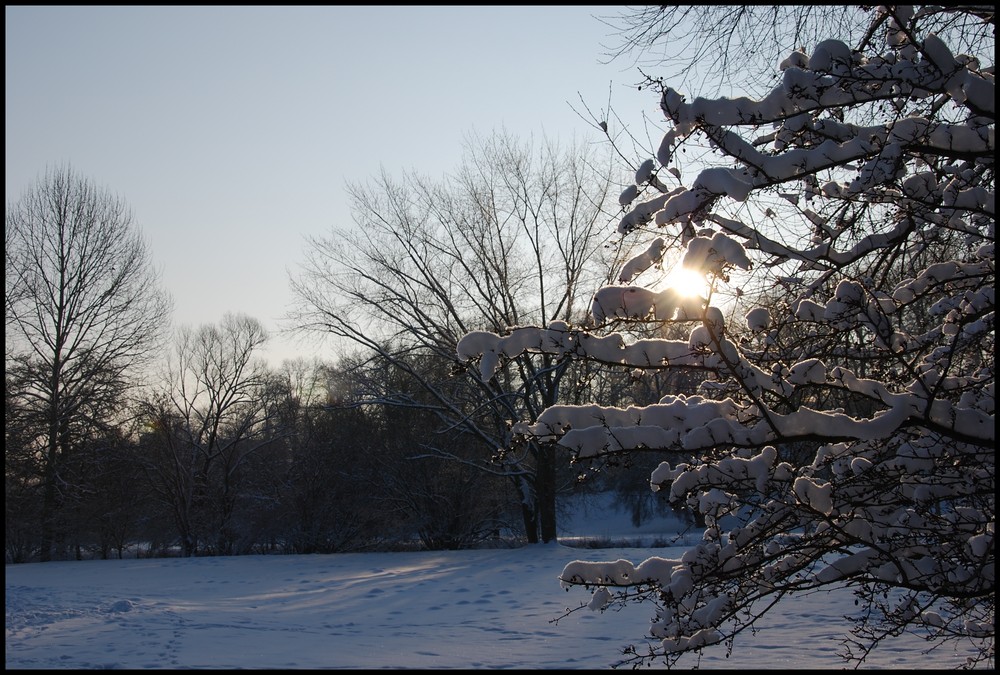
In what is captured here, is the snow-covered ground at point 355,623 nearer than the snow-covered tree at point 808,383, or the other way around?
the snow-covered tree at point 808,383

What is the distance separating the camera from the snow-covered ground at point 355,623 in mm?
6043

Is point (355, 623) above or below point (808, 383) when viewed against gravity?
below

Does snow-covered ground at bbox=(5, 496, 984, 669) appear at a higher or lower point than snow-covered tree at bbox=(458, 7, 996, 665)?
lower

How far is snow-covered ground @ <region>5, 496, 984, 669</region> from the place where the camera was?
238 inches

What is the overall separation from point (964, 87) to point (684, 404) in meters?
1.71

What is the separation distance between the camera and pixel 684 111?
3328 mm

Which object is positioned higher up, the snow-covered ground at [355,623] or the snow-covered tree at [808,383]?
the snow-covered tree at [808,383]

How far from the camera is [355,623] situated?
840cm

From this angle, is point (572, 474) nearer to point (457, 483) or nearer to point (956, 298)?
point (457, 483)

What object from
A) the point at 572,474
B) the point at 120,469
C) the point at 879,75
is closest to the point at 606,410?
the point at 879,75

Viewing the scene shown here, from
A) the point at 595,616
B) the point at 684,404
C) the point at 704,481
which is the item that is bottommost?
the point at 595,616

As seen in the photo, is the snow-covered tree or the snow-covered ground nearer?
the snow-covered tree

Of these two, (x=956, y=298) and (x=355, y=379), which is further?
(x=355, y=379)

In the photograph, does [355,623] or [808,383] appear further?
[355,623]
